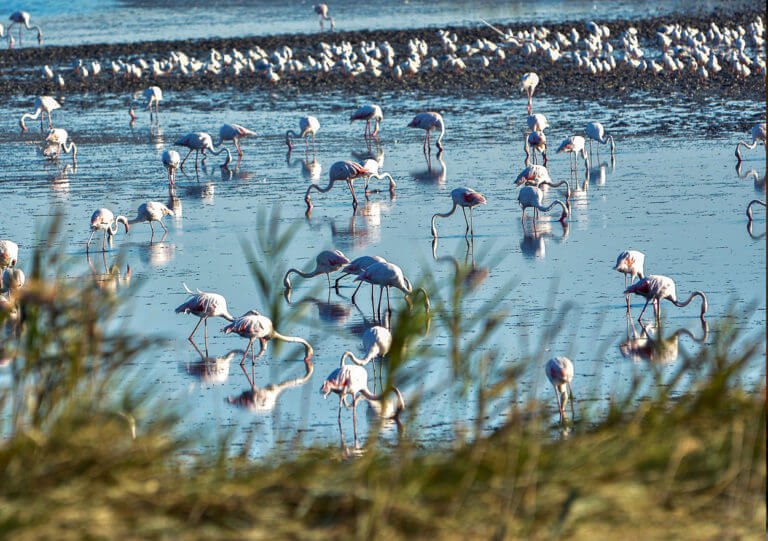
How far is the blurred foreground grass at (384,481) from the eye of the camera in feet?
8.46

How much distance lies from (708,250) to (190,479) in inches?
316

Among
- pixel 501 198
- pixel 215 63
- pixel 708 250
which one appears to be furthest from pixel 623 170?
pixel 215 63

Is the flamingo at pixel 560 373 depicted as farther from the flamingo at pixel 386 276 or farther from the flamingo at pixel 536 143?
the flamingo at pixel 536 143

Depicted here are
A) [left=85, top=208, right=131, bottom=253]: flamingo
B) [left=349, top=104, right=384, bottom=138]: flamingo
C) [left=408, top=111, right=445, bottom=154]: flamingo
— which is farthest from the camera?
[left=349, top=104, right=384, bottom=138]: flamingo

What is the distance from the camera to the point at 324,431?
21.7 feet

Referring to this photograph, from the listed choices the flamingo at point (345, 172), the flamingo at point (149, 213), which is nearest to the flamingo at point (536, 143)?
the flamingo at point (345, 172)

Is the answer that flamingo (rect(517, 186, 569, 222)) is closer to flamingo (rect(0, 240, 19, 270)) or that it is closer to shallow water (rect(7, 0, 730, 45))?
flamingo (rect(0, 240, 19, 270))

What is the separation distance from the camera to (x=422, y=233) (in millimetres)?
11633

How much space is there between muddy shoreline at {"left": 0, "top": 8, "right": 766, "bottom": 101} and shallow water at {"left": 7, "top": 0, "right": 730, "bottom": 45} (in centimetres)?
296

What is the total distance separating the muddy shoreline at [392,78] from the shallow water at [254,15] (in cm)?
296

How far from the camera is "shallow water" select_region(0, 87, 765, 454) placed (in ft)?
23.6

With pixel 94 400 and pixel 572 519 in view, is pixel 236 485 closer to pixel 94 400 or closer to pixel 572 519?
pixel 94 400

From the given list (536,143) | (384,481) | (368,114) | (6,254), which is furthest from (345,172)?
(384,481)

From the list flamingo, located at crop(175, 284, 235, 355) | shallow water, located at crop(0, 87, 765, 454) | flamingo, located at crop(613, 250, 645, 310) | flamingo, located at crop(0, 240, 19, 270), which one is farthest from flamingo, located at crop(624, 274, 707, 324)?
flamingo, located at crop(0, 240, 19, 270)
